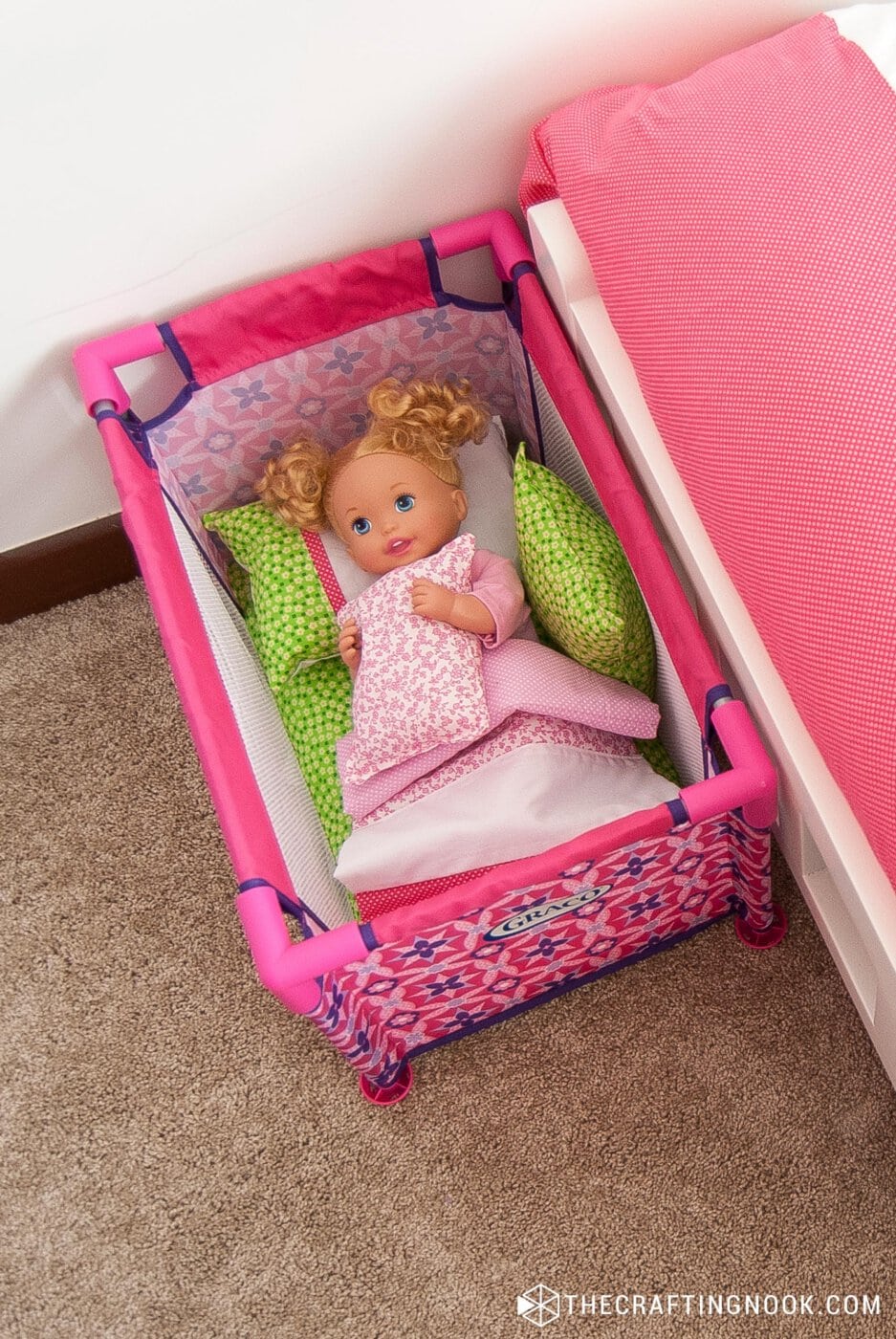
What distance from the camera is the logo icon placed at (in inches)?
47.0

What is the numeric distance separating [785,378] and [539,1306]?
3.07ft

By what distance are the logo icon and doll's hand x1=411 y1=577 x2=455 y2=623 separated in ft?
2.28

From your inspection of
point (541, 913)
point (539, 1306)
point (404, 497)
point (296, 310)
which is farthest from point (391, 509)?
point (539, 1306)

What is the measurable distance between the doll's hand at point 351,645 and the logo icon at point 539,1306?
0.67m

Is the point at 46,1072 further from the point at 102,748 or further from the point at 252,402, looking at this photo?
the point at 252,402

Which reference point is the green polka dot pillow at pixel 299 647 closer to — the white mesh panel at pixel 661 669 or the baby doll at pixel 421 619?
the baby doll at pixel 421 619

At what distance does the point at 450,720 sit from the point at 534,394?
42cm

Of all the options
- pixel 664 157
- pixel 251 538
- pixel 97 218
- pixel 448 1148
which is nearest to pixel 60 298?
pixel 97 218

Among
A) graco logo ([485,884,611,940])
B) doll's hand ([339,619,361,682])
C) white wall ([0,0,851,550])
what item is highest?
white wall ([0,0,851,550])

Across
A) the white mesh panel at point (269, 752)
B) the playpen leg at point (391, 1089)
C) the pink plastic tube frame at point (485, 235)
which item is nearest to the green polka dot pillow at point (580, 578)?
the pink plastic tube frame at point (485, 235)

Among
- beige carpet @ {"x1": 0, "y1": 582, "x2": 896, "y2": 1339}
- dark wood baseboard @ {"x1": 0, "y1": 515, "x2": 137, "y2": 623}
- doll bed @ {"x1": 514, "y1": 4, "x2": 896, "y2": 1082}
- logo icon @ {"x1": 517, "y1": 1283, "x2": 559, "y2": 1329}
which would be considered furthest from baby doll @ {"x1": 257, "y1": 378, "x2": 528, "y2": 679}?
logo icon @ {"x1": 517, "y1": 1283, "x2": 559, "y2": 1329}

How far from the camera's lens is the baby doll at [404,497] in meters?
1.26

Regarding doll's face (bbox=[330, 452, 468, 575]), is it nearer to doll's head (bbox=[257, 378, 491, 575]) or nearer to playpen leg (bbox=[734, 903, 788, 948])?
doll's head (bbox=[257, 378, 491, 575])

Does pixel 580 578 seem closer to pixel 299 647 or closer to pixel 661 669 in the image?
pixel 661 669
